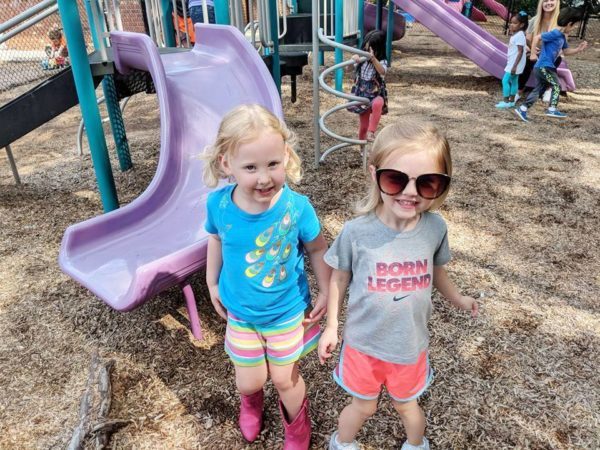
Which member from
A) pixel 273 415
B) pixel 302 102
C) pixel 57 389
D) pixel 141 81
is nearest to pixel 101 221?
pixel 57 389

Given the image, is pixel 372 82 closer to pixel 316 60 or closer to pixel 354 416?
pixel 316 60

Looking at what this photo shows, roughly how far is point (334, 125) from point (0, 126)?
3.95 metres

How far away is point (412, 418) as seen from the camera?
183 centimetres

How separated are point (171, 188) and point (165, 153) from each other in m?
0.24

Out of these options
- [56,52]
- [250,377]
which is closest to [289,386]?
[250,377]

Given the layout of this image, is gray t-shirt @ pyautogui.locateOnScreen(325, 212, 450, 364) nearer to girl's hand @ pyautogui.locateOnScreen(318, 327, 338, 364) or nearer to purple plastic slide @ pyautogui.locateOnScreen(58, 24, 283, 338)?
girl's hand @ pyautogui.locateOnScreen(318, 327, 338, 364)

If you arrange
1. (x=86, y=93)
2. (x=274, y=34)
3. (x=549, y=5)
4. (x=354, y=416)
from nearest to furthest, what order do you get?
(x=354, y=416) < (x=86, y=93) < (x=274, y=34) < (x=549, y=5)

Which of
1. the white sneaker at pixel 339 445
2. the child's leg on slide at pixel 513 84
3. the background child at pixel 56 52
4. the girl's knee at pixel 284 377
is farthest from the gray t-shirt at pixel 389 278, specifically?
the background child at pixel 56 52

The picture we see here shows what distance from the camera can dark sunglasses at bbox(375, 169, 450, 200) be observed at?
4.63ft

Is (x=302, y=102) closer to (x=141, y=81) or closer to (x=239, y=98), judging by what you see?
(x=141, y=81)

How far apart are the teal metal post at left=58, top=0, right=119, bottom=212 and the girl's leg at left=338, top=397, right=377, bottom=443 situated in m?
2.59

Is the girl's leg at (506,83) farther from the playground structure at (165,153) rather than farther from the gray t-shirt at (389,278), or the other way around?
the gray t-shirt at (389,278)

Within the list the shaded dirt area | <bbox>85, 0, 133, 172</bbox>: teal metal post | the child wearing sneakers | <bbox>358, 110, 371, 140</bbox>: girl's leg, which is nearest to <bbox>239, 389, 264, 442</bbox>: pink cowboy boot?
the shaded dirt area

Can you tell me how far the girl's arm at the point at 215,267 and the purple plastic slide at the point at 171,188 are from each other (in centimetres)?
50
